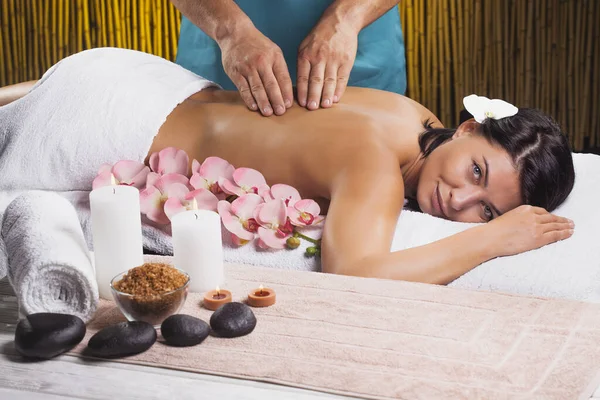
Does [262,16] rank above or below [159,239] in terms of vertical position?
above

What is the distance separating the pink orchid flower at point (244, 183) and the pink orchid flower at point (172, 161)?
0.12 metres

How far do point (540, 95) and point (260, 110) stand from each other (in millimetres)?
1748

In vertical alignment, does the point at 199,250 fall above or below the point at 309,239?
above

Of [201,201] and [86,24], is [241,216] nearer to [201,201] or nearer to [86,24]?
[201,201]

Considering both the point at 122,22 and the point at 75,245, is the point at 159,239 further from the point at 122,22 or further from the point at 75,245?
the point at 122,22

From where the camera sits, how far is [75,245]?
144 cm

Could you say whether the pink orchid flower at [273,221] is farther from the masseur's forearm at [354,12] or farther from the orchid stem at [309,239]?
the masseur's forearm at [354,12]

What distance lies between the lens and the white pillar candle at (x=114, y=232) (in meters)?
1.46

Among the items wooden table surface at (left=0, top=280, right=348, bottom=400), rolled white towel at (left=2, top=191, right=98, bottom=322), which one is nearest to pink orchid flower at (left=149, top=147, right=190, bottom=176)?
rolled white towel at (left=2, top=191, right=98, bottom=322)

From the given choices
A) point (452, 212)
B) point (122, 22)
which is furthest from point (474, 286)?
point (122, 22)

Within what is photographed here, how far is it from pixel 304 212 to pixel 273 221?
0.08m

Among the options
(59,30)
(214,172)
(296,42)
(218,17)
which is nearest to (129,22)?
(59,30)

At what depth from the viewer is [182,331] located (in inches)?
50.8

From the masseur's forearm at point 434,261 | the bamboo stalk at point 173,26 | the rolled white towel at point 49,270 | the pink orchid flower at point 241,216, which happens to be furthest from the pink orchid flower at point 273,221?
the bamboo stalk at point 173,26
